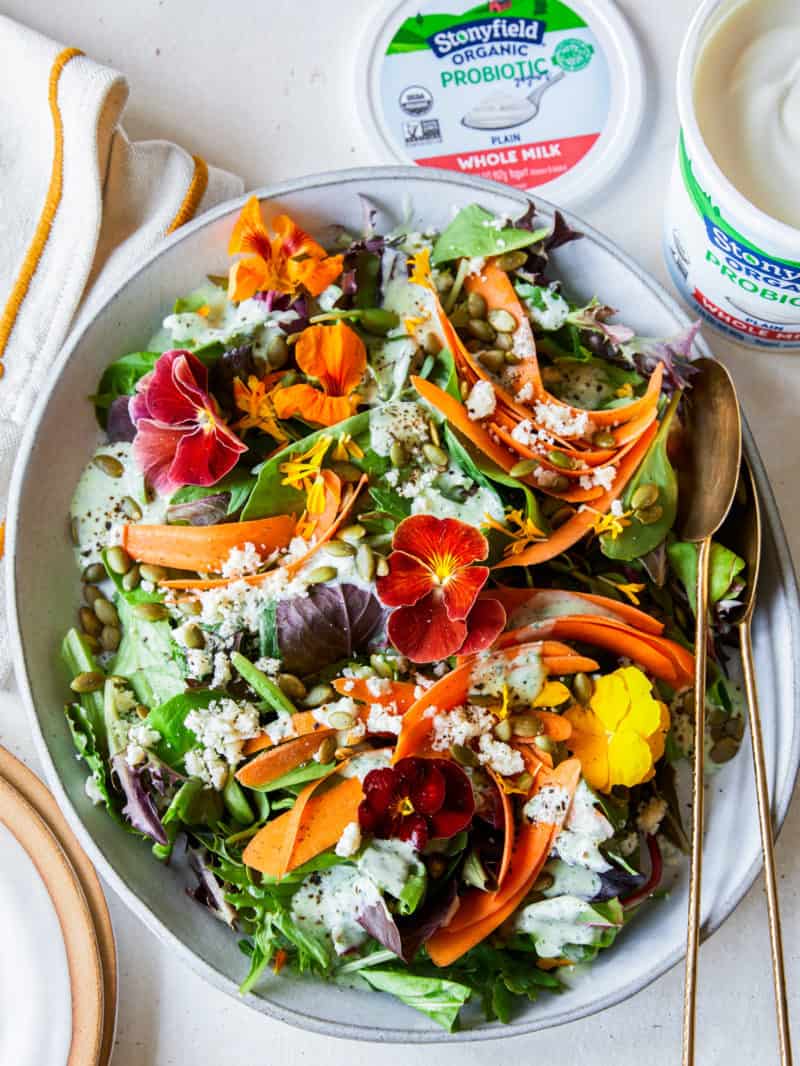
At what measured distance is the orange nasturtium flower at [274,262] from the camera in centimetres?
121

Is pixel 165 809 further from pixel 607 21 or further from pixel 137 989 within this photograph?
pixel 607 21

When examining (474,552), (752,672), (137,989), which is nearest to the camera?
(474,552)

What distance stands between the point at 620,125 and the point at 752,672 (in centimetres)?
71

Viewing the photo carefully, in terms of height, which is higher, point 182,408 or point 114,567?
point 182,408

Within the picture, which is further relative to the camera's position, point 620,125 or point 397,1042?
point 620,125

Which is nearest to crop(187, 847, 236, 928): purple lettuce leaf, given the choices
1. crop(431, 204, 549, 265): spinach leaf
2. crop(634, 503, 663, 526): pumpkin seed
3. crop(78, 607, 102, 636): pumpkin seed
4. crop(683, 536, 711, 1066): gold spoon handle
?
crop(78, 607, 102, 636): pumpkin seed

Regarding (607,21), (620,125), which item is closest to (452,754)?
(620,125)

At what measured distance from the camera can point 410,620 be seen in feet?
3.59

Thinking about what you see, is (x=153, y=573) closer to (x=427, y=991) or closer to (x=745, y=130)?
(x=427, y=991)

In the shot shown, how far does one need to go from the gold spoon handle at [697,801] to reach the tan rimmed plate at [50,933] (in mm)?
690

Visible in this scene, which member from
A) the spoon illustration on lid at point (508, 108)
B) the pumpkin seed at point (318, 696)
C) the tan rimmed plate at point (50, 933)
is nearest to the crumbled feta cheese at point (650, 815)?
the pumpkin seed at point (318, 696)

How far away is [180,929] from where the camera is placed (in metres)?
1.21

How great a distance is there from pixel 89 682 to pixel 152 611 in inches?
4.6

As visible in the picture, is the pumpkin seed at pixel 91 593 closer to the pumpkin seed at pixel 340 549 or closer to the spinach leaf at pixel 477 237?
the pumpkin seed at pixel 340 549
